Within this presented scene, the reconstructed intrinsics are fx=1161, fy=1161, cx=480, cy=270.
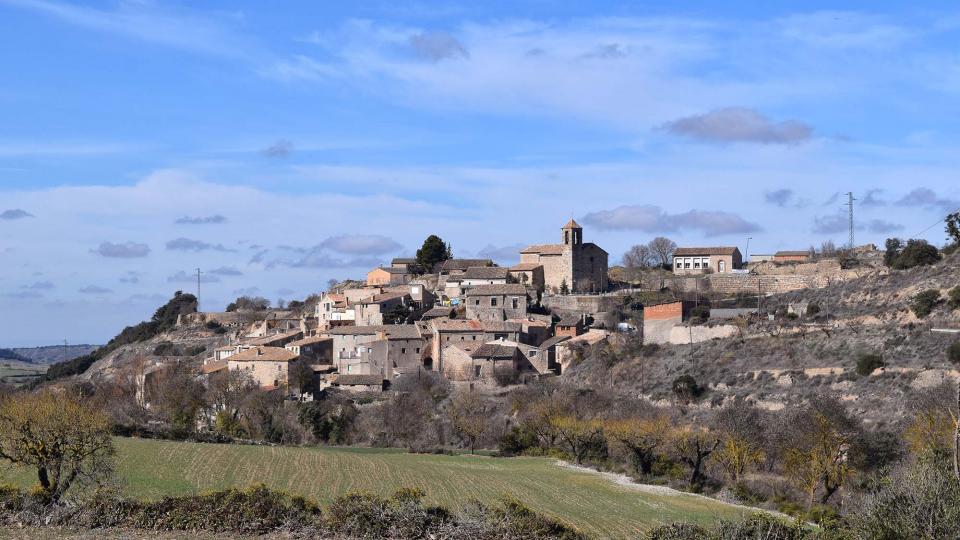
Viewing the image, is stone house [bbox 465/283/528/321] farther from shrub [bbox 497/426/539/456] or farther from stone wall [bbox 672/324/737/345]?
shrub [bbox 497/426/539/456]

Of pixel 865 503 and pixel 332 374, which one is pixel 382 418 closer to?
pixel 332 374

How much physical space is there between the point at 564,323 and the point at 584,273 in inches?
527

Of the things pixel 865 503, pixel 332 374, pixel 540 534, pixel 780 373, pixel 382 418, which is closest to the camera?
pixel 865 503

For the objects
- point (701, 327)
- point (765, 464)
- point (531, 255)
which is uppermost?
point (531, 255)

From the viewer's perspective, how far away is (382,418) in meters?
61.9

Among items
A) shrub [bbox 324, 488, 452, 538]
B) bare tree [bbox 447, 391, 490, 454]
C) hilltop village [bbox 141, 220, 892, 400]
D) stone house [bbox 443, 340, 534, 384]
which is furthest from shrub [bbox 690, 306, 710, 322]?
shrub [bbox 324, 488, 452, 538]

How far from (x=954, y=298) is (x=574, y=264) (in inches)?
1536

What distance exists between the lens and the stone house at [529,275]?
88.5 m

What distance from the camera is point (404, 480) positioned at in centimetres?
3619

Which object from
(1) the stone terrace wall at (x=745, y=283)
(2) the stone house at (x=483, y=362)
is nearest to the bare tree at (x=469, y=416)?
(2) the stone house at (x=483, y=362)

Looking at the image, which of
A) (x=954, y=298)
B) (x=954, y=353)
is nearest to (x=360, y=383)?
(x=954, y=298)

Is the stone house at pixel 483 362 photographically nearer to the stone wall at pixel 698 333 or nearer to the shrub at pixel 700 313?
the stone wall at pixel 698 333

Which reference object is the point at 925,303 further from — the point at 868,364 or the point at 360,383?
the point at 360,383

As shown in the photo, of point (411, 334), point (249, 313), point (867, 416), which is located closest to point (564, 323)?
point (411, 334)
